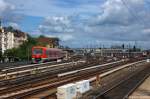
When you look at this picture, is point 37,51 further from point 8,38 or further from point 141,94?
point 8,38

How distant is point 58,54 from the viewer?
96.9 m

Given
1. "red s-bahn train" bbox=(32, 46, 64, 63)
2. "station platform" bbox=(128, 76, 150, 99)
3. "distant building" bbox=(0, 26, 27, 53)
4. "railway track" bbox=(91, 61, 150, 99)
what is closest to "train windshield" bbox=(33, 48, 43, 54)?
"red s-bahn train" bbox=(32, 46, 64, 63)

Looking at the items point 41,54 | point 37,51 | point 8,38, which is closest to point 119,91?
point 41,54

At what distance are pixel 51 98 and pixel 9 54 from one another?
10201cm

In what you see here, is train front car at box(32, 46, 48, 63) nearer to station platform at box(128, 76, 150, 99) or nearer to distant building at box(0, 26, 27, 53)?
station platform at box(128, 76, 150, 99)

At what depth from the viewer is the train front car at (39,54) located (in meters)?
78.9

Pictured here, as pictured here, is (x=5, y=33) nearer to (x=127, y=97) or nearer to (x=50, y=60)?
(x=50, y=60)

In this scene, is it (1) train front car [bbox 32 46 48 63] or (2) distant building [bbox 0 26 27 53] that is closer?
(1) train front car [bbox 32 46 48 63]

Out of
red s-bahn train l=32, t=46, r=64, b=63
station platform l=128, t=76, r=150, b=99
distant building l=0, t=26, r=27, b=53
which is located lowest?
station platform l=128, t=76, r=150, b=99

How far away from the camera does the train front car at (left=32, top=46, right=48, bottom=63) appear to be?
7894 cm

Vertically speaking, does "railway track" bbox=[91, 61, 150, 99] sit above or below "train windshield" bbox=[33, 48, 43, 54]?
below

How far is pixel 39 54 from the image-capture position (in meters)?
79.1

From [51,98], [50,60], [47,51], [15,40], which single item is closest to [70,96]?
[51,98]

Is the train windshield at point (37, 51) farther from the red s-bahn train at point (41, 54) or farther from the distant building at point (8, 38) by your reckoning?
the distant building at point (8, 38)
